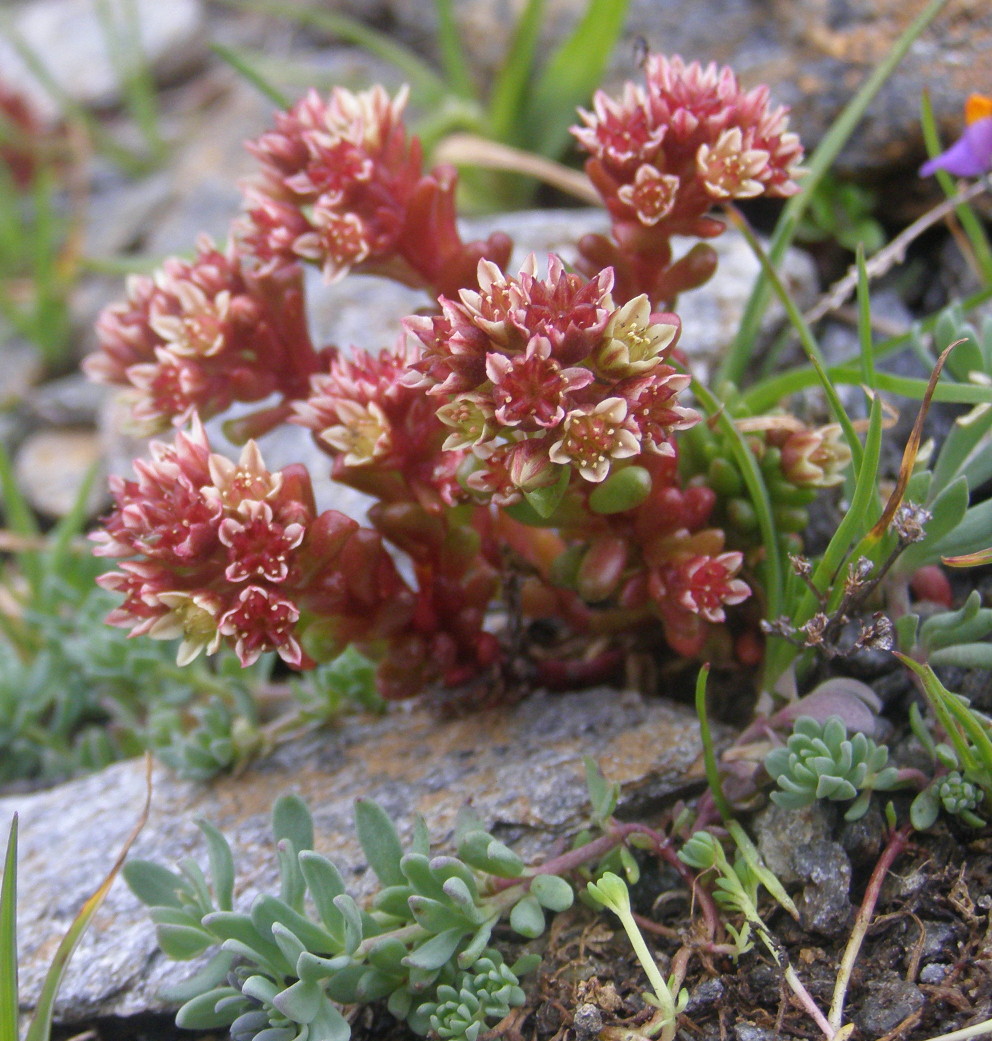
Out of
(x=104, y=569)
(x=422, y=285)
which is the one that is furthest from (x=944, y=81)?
(x=104, y=569)

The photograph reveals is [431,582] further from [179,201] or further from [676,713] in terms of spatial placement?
[179,201]

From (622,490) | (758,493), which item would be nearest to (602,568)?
(622,490)

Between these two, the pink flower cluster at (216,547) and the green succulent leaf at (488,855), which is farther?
the pink flower cluster at (216,547)

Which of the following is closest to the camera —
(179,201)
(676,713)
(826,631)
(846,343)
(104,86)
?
(826,631)

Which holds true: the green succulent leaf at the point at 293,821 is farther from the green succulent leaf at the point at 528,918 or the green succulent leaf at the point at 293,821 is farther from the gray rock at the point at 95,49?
the gray rock at the point at 95,49

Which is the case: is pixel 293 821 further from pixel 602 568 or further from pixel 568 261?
pixel 568 261

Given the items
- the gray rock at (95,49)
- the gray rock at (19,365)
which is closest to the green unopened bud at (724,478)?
the gray rock at (19,365)
